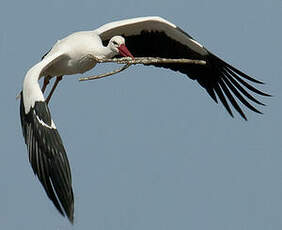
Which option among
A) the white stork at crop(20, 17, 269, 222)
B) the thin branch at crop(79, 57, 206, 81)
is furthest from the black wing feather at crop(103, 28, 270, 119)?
the thin branch at crop(79, 57, 206, 81)

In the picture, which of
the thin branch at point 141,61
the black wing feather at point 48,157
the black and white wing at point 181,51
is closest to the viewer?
the black wing feather at point 48,157

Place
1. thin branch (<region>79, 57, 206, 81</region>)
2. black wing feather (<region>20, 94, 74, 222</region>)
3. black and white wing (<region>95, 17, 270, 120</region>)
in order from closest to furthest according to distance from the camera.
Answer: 1. black wing feather (<region>20, 94, 74, 222</region>)
2. thin branch (<region>79, 57, 206, 81</region>)
3. black and white wing (<region>95, 17, 270, 120</region>)

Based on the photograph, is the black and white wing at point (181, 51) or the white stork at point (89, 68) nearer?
the white stork at point (89, 68)

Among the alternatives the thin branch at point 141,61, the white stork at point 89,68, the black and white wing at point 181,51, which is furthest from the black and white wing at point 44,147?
the black and white wing at point 181,51

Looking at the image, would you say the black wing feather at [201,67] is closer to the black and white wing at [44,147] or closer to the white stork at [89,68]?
the white stork at [89,68]

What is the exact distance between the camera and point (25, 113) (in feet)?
37.3

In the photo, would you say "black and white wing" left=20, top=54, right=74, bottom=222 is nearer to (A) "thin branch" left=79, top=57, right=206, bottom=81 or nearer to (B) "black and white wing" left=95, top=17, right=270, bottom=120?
(A) "thin branch" left=79, top=57, right=206, bottom=81

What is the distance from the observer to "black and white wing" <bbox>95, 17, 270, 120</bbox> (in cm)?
1364

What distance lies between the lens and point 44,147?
10789 millimetres

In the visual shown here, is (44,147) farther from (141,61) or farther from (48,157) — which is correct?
(141,61)

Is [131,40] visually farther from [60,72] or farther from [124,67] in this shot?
[124,67]

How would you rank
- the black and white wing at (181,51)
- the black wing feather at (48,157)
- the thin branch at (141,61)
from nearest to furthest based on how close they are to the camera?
the black wing feather at (48,157) → the thin branch at (141,61) → the black and white wing at (181,51)

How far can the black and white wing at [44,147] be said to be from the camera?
1031cm

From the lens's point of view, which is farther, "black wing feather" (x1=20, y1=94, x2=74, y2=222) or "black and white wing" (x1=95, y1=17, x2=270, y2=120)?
"black and white wing" (x1=95, y1=17, x2=270, y2=120)
